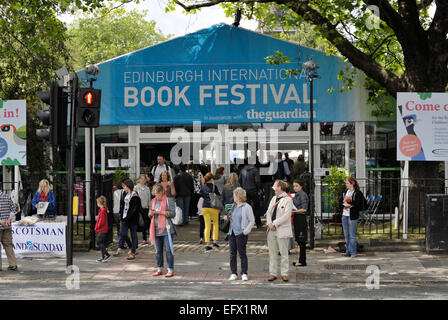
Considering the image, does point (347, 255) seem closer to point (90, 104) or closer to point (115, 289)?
point (115, 289)

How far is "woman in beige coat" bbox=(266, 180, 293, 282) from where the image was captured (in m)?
10.4

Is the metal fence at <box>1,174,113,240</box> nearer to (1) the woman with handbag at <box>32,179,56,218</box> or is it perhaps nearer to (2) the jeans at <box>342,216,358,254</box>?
(1) the woman with handbag at <box>32,179,56,218</box>

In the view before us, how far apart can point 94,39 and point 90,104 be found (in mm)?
52622

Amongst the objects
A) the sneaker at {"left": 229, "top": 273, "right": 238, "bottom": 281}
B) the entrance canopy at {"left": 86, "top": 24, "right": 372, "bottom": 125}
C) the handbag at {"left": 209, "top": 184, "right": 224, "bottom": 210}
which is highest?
the entrance canopy at {"left": 86, "top": 24, "right": 372, "bottom": 125}

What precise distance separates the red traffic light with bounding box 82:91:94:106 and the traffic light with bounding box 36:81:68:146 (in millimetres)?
374

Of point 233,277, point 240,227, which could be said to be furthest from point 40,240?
point 240,227

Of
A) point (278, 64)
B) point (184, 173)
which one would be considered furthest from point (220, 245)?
point (278, 64)

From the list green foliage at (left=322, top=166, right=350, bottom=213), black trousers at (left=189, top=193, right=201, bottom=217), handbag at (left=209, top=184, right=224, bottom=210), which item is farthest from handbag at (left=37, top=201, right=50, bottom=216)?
green foliage at (left=322, top=166, right=350, bottom=213)

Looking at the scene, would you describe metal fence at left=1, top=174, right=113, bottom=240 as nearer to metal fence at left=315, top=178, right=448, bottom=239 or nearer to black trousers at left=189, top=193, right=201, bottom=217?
black trousers at left=189, top=193, right=201, bottom=217

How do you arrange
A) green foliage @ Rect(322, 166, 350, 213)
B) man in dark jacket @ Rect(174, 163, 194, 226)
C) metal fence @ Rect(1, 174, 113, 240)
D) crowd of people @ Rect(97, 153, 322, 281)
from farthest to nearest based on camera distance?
1. man in dark jacket @ Rect(174, 163, 194, 226)
2. green foliage @ Rect(322, 166, 350, 213)
3. metal fence @ Rect(1, 174, 113, 240)
4. crowd of people @ Rect(97, 153, 322, 281)

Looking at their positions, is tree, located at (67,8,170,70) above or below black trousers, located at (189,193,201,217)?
above

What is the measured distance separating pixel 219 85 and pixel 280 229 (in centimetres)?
835

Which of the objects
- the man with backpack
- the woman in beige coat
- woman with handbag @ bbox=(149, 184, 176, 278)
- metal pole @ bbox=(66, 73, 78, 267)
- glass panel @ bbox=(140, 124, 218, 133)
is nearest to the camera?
the woman in beige coat

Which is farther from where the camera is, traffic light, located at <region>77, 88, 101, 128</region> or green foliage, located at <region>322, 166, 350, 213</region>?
green foliage, located at <region>322, 166, 350, 213</region>
